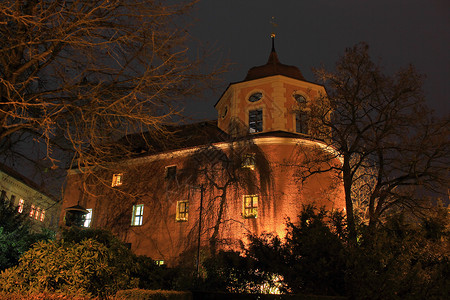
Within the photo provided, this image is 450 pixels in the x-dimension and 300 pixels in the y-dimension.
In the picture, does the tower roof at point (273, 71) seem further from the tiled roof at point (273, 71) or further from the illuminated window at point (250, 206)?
the illuminated window at point (250, 206)

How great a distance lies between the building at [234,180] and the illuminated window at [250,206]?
5 centimetres

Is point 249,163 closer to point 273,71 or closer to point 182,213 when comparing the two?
point 182,213

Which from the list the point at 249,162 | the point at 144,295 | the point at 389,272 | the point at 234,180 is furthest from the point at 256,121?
the point at 144,295

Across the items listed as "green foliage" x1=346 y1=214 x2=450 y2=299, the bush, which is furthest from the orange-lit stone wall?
the bush

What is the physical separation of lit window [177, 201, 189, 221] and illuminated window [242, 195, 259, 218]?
3.70 meters

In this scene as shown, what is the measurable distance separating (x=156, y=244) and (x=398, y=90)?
50.2 feet

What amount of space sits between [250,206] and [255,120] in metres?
5.26

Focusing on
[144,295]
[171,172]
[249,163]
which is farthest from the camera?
[171,172]

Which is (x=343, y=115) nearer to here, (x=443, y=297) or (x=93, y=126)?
(x=443, y=297)

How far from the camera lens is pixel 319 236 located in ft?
38.0

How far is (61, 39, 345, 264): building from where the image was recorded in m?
20.6

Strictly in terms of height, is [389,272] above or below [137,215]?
below

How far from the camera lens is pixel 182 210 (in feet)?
74.9

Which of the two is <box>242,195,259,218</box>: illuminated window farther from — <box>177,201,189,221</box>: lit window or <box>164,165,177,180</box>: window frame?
<box>164,165,177,180</box>: window frame
